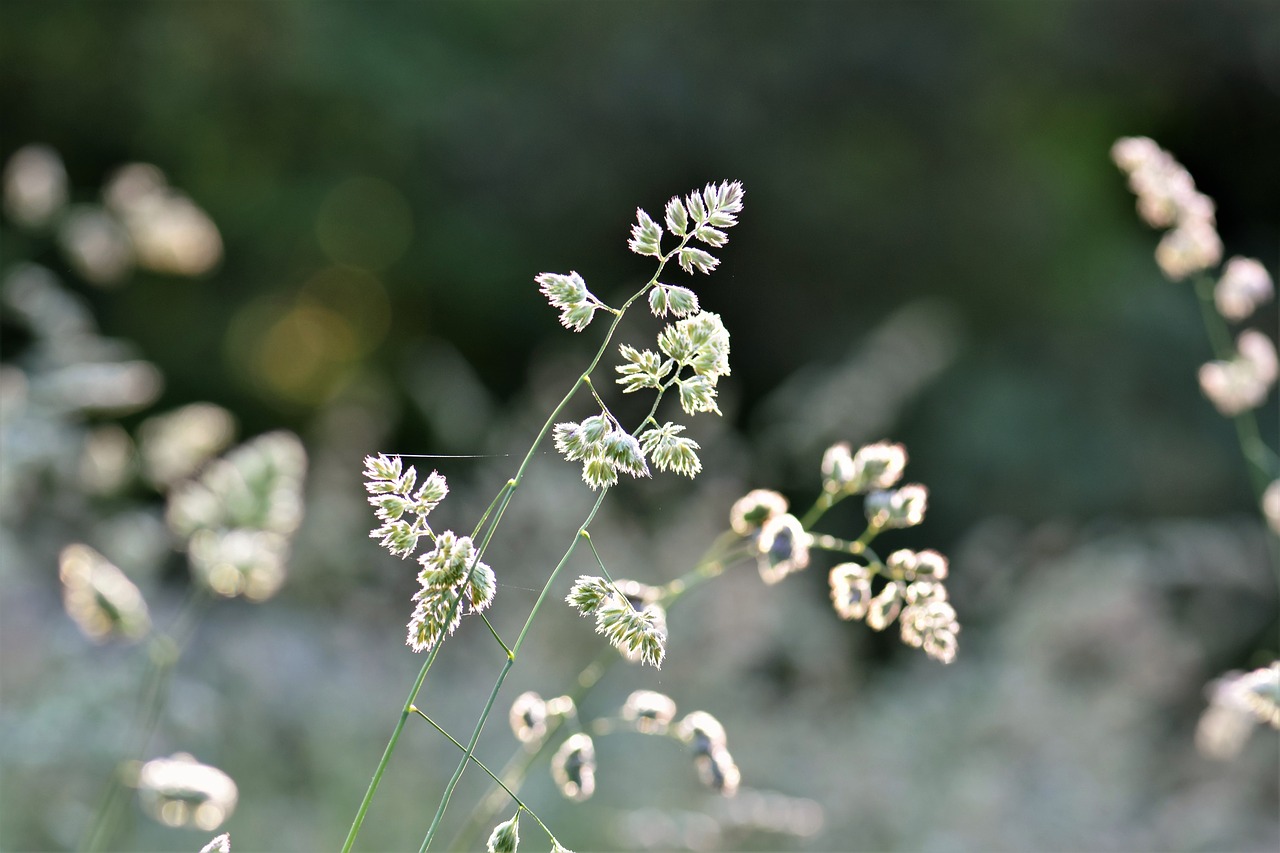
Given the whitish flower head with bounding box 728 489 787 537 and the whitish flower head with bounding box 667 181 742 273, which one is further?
the whitish flower head with bounding box 728 489 787 537

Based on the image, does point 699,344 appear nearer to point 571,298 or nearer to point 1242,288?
point 571,298

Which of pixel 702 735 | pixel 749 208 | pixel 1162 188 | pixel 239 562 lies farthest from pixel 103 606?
pixel 749 208

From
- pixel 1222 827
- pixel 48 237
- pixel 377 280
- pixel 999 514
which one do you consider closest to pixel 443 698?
pixel 1222 827

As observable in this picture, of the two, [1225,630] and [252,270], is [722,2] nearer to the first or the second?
[252,270]

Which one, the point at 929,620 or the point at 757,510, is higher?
the point at 757,510

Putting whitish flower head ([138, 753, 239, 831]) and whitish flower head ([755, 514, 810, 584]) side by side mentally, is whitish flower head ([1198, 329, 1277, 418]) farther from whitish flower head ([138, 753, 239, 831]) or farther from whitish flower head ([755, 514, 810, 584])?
whitish flower head ([138, 753, 239, 831])

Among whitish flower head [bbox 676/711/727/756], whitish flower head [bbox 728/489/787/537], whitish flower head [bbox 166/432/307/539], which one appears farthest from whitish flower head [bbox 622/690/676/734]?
whitish flower head [bbox 166/432/307/539]
